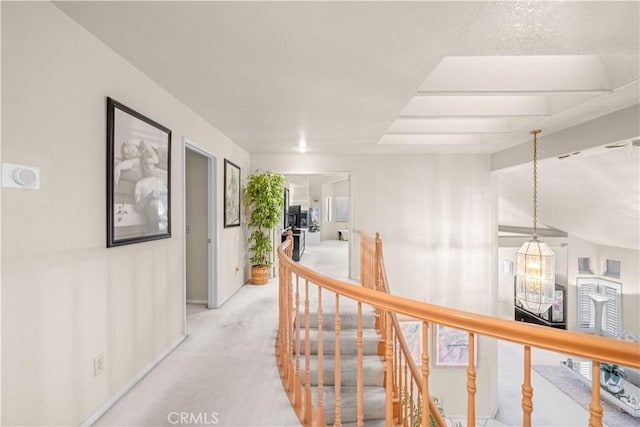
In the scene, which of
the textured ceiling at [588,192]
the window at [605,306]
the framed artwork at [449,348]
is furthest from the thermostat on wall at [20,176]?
the window at [605,306]

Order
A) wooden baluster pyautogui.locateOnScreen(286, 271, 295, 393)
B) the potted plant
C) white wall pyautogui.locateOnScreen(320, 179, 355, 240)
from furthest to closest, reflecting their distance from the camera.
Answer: white wall pyautogui.locateOnScreen(320, 179, 355, 240) → the potted plant → wooden baluster pyautogui.locateOnScreen(286, 271, 295, 393)

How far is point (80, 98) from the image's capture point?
167cm

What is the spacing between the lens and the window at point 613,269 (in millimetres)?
6840

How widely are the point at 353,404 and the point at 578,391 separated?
6.45m

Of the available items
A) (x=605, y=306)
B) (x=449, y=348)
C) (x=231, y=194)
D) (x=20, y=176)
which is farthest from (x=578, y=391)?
(x=20, y=176)

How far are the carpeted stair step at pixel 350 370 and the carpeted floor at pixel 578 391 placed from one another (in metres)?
5.16

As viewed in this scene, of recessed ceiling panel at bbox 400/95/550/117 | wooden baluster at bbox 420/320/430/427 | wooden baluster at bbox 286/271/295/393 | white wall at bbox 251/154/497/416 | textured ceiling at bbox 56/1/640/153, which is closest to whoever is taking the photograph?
wooden baluster at bbox 420/320/430/427

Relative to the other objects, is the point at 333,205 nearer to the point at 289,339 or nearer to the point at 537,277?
the point at 537,277

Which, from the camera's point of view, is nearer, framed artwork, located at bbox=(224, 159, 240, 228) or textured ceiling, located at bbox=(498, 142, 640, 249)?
textured ceiling, located at bbox=(498, 142, 640, 249)

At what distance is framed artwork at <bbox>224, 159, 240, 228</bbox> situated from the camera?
4.08 metres

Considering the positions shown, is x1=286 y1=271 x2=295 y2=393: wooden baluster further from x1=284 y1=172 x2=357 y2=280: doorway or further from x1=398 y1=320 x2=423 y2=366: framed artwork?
x1=284 y1=172 x2=357 y2=280: doorway

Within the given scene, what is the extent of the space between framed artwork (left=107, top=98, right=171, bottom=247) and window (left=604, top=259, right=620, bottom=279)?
937cm

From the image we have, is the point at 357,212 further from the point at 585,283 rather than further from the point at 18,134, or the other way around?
the point at 585,283
